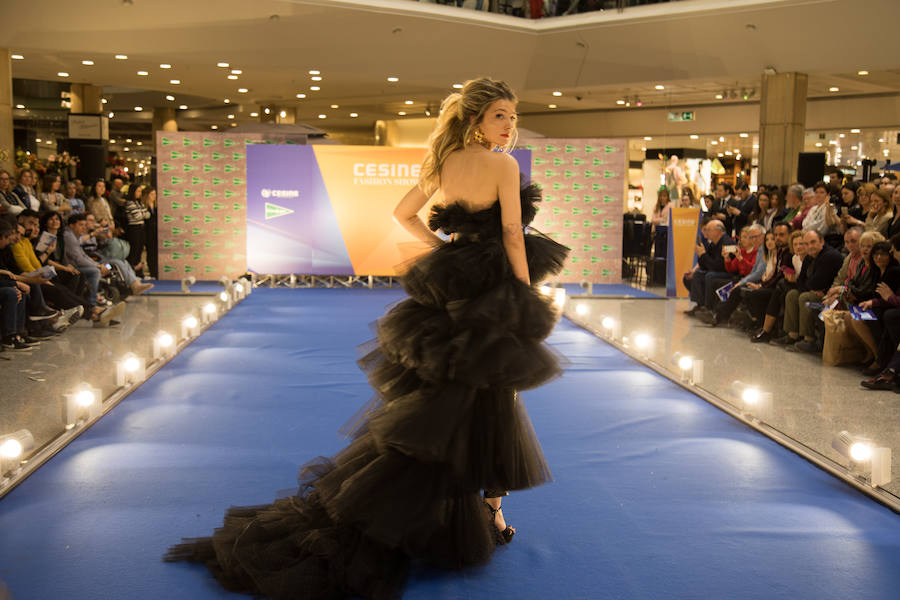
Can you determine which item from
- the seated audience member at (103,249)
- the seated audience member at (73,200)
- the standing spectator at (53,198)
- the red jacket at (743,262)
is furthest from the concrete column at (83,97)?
the red jacket at (743,262)

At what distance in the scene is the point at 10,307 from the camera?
6.38m

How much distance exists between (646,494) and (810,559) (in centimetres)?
73

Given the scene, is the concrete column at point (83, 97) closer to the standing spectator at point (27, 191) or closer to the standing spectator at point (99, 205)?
the standing spectator at point (99, 205)

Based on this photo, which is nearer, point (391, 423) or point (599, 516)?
point (391, 423)

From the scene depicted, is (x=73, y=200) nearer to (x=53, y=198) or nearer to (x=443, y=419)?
(x=53, y=198)

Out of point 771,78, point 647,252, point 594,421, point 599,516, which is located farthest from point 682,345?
point 771,78

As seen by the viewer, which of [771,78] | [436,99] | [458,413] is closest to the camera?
[458,413]

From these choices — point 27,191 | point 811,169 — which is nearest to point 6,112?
point 27,191

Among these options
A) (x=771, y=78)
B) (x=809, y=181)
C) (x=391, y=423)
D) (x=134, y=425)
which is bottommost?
(x=134, y=425)

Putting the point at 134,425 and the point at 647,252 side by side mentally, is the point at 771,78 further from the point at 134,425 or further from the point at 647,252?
the point at 134,425

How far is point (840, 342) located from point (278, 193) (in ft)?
24.1

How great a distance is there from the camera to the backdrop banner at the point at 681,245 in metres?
10.6

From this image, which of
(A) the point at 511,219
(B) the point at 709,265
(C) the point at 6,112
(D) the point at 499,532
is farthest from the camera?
(C) the point at 6,112

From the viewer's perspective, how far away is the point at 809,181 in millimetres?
11258
